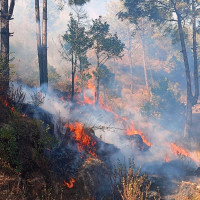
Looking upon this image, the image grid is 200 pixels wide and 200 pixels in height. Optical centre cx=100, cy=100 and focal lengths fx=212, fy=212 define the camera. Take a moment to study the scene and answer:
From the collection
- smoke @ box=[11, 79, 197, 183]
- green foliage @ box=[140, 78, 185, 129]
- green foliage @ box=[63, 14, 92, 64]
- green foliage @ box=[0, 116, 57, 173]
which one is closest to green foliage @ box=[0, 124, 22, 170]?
green foliage @ box=[0, 116, 57, 173]

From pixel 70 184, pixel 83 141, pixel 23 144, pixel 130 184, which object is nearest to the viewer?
pixel 130 184

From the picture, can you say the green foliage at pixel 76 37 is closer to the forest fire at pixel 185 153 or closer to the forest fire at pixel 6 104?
the forest fire at pixel 6 104

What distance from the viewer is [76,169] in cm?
669

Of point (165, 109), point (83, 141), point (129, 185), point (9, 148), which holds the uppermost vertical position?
point (165, 109)

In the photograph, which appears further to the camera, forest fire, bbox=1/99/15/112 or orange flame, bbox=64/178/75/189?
forest fire, bbox=1/99/15/112

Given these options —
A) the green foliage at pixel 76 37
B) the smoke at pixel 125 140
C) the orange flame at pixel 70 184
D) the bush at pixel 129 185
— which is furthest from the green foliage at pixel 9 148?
the green foliage at pixel 76 37

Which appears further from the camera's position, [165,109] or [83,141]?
[165,109]

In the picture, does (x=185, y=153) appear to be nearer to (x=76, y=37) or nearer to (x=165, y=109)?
(x=165, y=109)

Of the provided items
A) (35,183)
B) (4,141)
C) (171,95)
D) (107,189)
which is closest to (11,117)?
(4,141)

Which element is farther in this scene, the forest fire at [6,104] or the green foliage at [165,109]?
the green foliage at [165,109]

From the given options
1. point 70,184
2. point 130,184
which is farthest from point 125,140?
point 130,184

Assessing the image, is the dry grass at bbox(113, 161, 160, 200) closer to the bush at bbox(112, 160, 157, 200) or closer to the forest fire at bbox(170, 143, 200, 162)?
the bush at bbox(112, 160, 157, 200)

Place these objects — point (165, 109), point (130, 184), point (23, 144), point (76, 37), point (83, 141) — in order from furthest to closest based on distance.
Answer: point (165, 109) → point (76, 37) → point (83, 141) → point (23, 144) → point (130, 184)

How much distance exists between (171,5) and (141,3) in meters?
2.78
